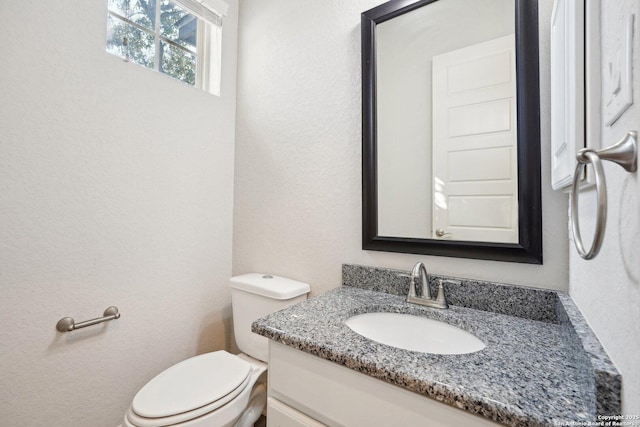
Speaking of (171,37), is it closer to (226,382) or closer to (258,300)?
(258,300)

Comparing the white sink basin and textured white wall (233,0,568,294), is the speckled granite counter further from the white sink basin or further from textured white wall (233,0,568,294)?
textured white wall (233,0,568,294)

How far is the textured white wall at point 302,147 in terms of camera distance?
4.09 ft

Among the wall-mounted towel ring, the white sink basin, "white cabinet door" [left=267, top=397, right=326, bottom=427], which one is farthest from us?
the white sink basin

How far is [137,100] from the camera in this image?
→ 1268mm

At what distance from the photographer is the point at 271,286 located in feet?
4.31

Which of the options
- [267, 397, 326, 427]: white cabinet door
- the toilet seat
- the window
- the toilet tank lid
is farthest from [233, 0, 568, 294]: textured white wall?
[267, 397, 326, 427]: white cabinet door

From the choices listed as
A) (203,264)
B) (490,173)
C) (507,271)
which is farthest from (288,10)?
(507,271)

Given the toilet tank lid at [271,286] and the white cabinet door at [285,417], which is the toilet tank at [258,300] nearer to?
the toilet tank lid at [271,286]

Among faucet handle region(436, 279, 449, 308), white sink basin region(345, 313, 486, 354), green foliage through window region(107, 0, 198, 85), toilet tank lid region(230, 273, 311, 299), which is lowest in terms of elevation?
white sink basin region(345, 313, 486, 354)

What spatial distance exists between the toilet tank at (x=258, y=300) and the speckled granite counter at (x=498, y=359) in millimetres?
317

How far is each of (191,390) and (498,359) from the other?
39.4 inches

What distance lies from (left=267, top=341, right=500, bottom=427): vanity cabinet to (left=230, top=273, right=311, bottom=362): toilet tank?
46 centimetres

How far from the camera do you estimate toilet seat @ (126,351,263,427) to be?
899mm

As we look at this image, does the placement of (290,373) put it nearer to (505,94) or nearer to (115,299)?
(115,299)
